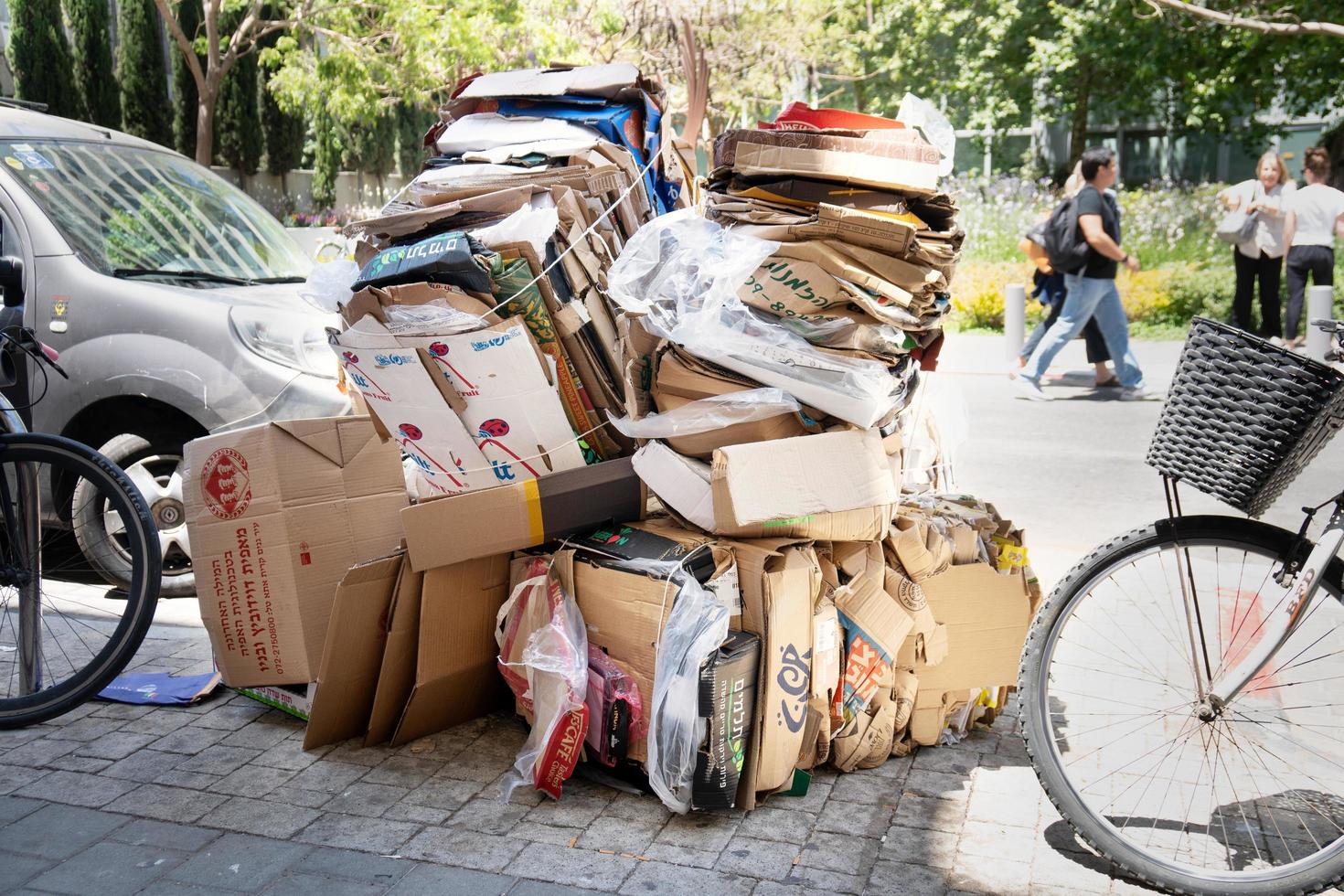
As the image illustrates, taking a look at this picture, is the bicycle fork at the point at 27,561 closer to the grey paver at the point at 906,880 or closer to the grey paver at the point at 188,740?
the grey paver at the point at 188,740

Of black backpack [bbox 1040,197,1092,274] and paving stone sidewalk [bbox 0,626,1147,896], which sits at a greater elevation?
black backpack [bbox 1040,197,1092,274]

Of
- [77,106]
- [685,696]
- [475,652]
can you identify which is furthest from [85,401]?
[77,106]

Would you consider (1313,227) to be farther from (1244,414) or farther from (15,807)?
(15,807)

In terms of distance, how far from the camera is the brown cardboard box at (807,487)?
3.10 meters

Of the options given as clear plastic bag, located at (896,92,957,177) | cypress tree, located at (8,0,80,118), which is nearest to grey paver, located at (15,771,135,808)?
clear plastic bag, located at (896,92,957,177)

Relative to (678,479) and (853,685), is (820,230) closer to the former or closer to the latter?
(678,479)

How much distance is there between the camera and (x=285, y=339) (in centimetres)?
527

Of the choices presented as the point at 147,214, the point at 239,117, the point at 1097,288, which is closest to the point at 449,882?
the point at 147,214

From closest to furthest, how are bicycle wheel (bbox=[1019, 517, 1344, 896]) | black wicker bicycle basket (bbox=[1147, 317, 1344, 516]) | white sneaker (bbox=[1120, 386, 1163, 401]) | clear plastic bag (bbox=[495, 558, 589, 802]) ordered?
black wicker bicycle basket (bbox=[1147, 317, 1344, 516]) < bicycle wheel (bbox=[1019, 517, 1344, 896]) < clear plastic bag (bbox=[495, 558, 589, 802]) < white sneaker (bbox=[1120, 386, 1163, 401])

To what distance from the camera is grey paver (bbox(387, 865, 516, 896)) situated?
2.73 m

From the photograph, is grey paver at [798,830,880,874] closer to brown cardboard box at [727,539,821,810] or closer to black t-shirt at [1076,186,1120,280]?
brown cardboard box at [727,539,821,810]

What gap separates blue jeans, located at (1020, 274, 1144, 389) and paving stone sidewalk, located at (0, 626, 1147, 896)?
23.2 ft

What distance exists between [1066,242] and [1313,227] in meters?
2.99

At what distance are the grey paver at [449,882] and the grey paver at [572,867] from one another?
0.21 ft
